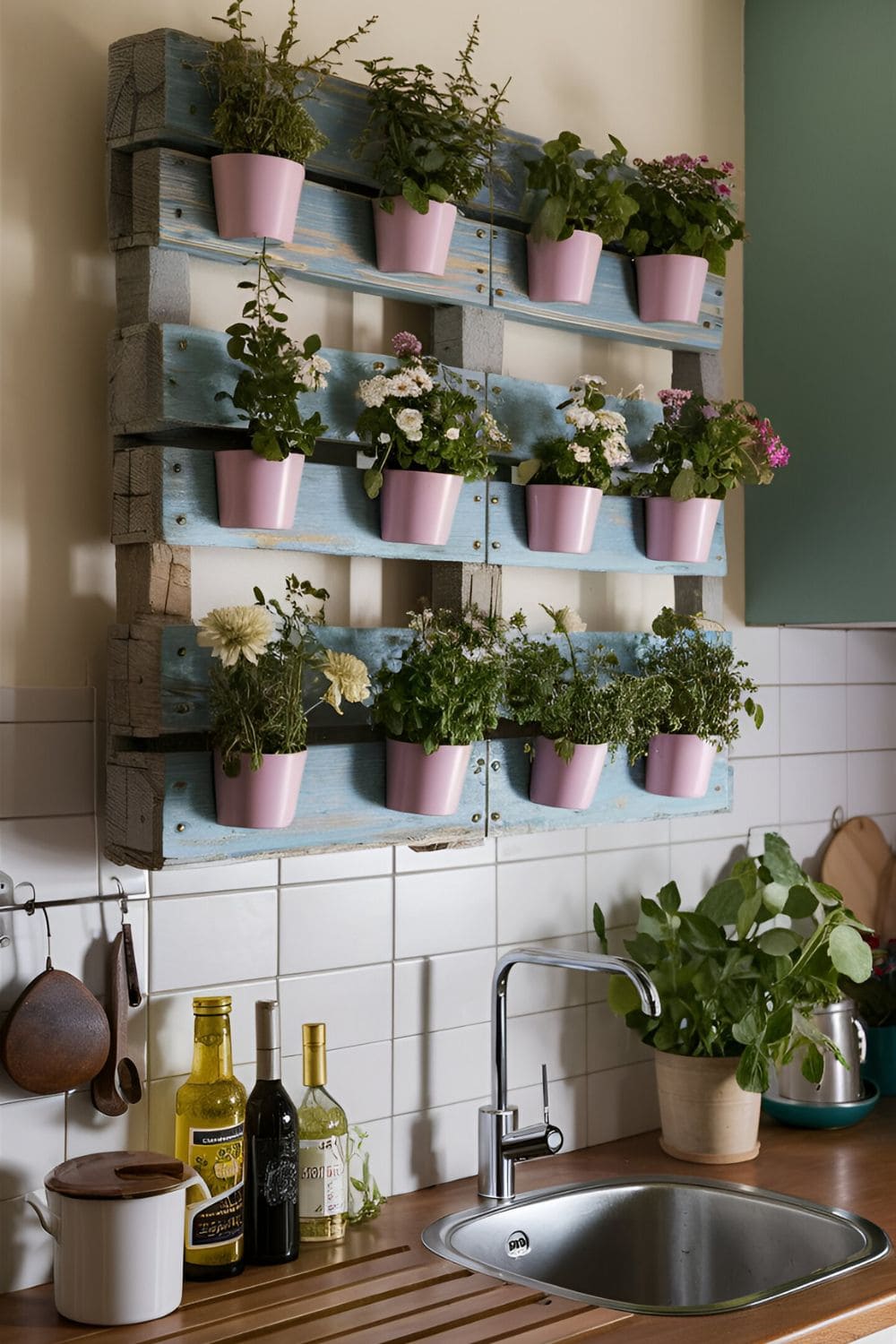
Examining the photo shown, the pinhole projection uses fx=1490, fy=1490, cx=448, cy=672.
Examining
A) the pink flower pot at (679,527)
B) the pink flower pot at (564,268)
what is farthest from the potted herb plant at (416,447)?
the pink flower pot at (679,527)

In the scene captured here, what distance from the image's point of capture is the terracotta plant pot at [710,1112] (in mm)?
2125

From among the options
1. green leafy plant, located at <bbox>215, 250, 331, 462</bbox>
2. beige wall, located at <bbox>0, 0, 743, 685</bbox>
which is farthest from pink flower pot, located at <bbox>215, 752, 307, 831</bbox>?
green leafy plant, located at <bbox>215, 250, 331, 462</bbox>

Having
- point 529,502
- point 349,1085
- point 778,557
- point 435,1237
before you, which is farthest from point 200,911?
point 778,557

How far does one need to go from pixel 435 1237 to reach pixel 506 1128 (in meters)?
0.20

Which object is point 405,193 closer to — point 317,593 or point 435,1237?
point 317,593

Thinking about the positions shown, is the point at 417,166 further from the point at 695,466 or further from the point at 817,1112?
the point at 817,1112

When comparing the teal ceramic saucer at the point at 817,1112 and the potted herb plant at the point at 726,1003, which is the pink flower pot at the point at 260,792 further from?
the teal ceramic saucer at the point at 817,1112

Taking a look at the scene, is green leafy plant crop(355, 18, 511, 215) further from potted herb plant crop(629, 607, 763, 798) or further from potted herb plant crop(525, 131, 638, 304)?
potted herb plant crop(629, 607, 763, 798)

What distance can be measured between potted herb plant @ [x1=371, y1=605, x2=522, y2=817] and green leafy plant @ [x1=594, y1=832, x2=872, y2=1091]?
1.78 feet

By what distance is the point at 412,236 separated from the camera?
1820 mm

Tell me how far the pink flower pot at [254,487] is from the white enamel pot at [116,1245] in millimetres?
730

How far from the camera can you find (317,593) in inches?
68.2

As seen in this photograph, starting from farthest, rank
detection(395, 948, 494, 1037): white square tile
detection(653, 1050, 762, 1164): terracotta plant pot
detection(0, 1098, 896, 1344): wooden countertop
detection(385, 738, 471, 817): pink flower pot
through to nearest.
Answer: detection(653, 1050, 762, 1164): terracotta plant pot
detection(395, 948, 494, 1037): white square tile
detection(385, 738, 471, 817): pink flower pot
detection(0, 1098, 896, 1344): wooden countertop

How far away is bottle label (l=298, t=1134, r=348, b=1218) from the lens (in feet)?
5.96
